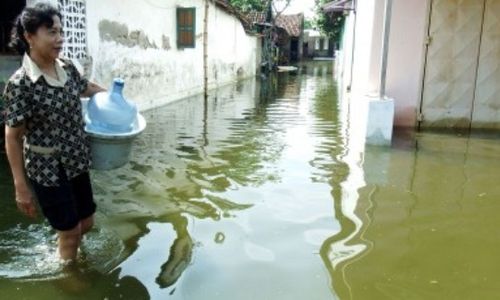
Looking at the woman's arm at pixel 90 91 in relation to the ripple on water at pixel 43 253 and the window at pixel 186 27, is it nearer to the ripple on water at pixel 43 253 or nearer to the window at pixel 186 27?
the ripple on water at pixel 43 253

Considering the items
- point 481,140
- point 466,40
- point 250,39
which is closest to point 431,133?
point 481,140

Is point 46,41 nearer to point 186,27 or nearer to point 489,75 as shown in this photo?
point 489,75

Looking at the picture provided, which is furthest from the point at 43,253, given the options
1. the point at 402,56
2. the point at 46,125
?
the point at 402,56

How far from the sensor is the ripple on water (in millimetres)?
3414

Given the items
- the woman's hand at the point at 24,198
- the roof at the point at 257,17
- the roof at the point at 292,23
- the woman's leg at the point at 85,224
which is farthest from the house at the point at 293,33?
the woman's hand at the point at 24,198

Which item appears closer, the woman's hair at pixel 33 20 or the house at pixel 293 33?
the woman's hair at pixel 33 20

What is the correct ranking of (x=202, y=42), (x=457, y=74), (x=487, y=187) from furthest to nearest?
1. (x=202, y=42)
2. (x=457, y=74)
3. (x=487, y=187)

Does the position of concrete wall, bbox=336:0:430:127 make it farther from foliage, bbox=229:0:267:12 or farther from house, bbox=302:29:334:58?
house, bbox=302:29:334:58

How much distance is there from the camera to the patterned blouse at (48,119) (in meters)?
2.74

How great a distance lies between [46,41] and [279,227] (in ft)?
8.13

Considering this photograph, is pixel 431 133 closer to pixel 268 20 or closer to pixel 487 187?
pixel 487 187

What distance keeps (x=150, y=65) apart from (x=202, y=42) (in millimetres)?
4474

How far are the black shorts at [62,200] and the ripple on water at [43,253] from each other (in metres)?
0.48

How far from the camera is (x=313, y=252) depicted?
3805 millimetres
